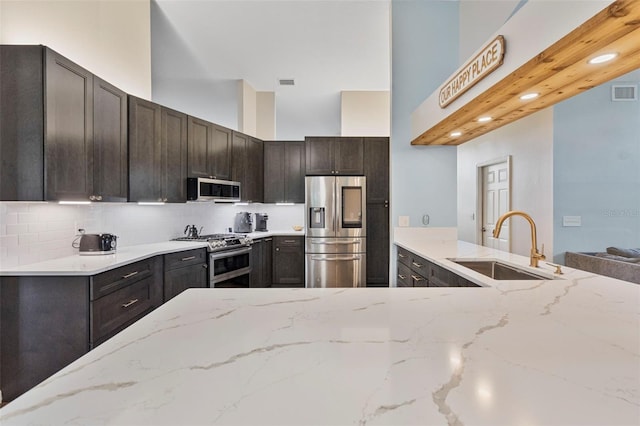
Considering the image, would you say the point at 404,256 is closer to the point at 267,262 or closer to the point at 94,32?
the point at 267,262

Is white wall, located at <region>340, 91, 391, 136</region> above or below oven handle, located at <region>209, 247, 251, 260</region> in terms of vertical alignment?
above

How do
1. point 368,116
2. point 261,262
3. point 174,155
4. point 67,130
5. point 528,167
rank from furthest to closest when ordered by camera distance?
point 368,116
point 261,262
point 528,167
point 174,155
point 67,130

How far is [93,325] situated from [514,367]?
2347 mm

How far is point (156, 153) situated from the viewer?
3.11 meters

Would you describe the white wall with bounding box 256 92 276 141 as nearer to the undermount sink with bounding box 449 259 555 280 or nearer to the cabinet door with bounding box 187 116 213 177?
the cabinet door with bounding box 187 116 213 177

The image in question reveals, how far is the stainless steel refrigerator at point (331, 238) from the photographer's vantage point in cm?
434

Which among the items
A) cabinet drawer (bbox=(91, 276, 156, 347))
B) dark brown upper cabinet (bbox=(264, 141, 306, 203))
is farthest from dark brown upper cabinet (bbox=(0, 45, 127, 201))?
dark brown upper cabinet (bbox=(264, 141, 306, 203))

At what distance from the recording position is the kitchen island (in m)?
0.51

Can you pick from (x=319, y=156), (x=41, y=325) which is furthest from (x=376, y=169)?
(x=41, y=325)

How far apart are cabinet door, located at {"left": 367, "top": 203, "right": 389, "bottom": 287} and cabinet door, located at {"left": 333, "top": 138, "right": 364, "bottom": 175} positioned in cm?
56

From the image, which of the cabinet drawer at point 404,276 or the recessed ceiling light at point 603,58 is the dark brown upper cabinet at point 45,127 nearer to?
the cabinet drawer at point 404,276

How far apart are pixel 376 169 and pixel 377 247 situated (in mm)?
1125

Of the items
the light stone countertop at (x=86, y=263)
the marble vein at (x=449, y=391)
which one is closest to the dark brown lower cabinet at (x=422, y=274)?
the marble vein at (x=449, y=391)

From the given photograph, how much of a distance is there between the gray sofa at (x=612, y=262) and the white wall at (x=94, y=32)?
5074mm
